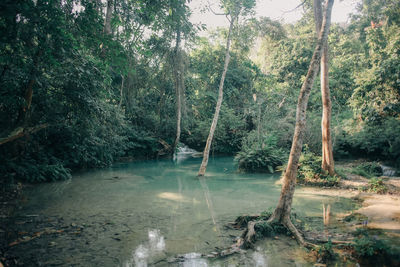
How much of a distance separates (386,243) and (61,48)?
8.39 m

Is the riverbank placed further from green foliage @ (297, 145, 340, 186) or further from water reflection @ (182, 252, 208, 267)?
green foliage @ (297, 145, 340, 186)

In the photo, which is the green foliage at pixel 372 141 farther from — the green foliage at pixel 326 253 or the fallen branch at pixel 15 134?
the fallen branch at pixel 15 134

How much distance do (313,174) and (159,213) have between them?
24.5 ft

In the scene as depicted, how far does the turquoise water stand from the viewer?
471cm

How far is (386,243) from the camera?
4.00m

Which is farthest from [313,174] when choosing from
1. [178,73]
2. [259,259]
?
[178,73]

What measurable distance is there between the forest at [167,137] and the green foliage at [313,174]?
0.05 meters

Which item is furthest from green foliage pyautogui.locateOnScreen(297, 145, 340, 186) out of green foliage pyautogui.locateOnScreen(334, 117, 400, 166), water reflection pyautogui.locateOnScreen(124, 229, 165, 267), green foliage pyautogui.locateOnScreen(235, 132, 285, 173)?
water reflection pyautogui.locateOnScreen(124, 229, 165, 267)

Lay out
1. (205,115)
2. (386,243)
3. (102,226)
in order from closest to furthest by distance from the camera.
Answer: (386,243)
(102,226)
(205,115)

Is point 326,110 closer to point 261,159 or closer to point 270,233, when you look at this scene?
point 261,159

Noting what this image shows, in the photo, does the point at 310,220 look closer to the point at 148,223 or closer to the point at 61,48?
the point at 148,223

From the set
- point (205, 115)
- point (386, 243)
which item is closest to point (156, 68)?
point (205, 115)

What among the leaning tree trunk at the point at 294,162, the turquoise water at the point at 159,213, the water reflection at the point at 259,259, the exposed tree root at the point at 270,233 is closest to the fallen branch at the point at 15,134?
the turquoise water at the point at 159,213

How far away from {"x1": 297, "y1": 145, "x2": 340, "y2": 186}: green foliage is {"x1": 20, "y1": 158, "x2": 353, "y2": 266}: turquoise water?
4.47 feet
